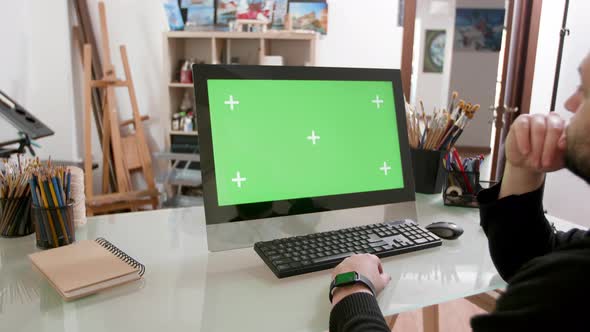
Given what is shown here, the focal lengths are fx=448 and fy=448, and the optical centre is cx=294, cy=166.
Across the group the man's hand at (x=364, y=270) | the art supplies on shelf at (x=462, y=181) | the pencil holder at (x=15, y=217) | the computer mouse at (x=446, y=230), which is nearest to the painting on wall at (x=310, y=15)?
the art supplies on shelf at (x=462, y=181)

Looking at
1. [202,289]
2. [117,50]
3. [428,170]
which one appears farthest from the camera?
[117,50]

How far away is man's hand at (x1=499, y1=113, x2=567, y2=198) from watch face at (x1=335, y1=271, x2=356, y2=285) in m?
0.37

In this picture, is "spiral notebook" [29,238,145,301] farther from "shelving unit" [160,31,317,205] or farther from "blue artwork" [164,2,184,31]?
"blue artwork" [164,2,184,31]

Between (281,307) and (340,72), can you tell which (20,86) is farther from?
(281,307)

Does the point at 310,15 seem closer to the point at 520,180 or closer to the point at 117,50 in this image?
the point at 117,50

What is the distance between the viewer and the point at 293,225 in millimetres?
1051

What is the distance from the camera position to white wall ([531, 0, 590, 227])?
277 cm

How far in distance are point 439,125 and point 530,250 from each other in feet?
1.91

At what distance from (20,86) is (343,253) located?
9.55ft

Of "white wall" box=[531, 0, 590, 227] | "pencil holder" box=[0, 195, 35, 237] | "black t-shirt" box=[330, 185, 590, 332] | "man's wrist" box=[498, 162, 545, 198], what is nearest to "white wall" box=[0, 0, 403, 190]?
"white wall" box=[531, 0, 590, 227]

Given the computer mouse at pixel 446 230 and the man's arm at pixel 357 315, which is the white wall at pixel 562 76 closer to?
the computer mouse at pixel 446 230

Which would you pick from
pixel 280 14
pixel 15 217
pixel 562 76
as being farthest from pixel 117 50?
pixel 562 76

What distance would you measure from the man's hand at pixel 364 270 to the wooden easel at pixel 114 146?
2.40m

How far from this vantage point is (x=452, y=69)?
3.34m
